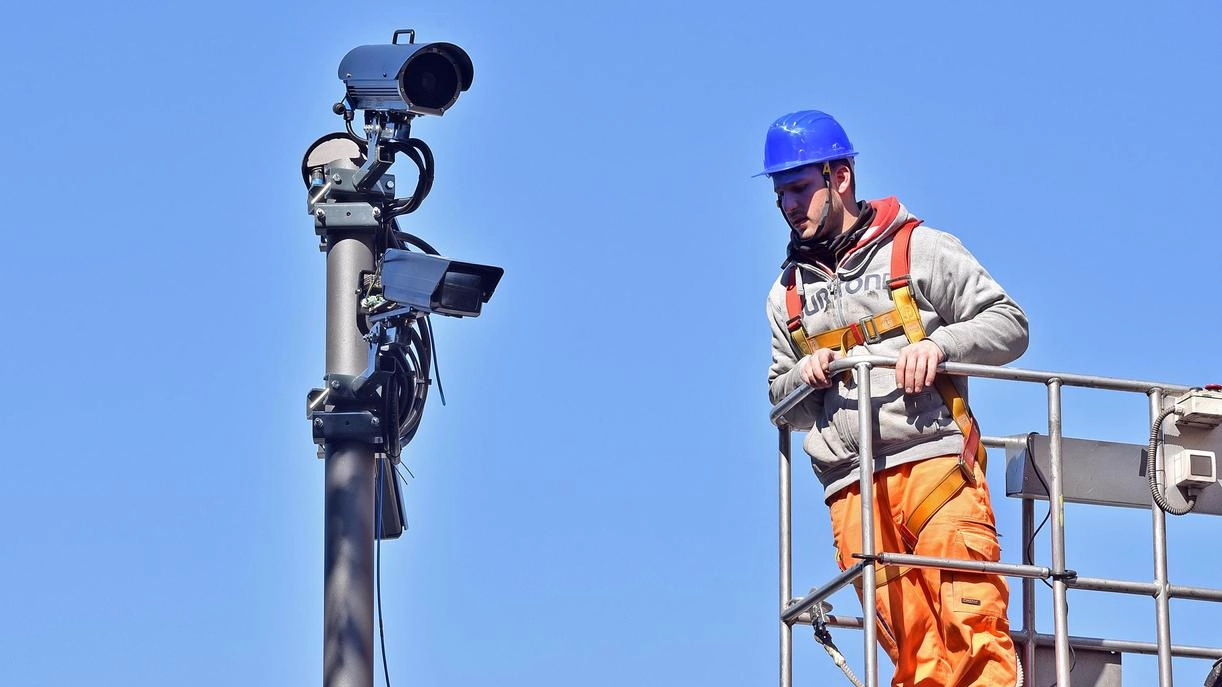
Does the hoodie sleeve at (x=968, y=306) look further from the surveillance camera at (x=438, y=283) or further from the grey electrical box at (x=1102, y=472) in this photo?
the surveillance camera at (x=438, y=283)

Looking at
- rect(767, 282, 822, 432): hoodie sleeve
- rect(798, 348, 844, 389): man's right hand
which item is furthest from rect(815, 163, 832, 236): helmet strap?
rect(798, 348, 844, 389): man's right hand

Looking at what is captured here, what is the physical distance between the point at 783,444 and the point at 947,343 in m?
0.93

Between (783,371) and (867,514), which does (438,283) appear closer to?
(783,371)

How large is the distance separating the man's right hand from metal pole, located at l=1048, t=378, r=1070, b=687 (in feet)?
2.79

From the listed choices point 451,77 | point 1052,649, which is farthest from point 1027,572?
point 451,77

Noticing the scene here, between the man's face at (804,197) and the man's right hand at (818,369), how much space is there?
558 millimetres

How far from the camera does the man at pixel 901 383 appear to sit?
862 cm

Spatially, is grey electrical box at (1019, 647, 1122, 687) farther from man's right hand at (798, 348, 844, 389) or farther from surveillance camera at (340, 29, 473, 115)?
surveillance camera at (340, 29, 473, 115)

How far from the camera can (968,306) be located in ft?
29.2

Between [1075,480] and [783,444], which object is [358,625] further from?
[1075,480]

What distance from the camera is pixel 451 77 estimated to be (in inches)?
467

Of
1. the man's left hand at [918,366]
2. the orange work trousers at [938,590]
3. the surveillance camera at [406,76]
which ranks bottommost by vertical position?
the orange work trousers at [938,590]

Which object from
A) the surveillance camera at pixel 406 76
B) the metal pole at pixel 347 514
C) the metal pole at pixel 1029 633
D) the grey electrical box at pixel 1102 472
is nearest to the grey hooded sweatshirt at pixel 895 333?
the grey electrical box at pixel 1102 472

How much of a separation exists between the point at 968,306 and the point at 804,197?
0.82m
